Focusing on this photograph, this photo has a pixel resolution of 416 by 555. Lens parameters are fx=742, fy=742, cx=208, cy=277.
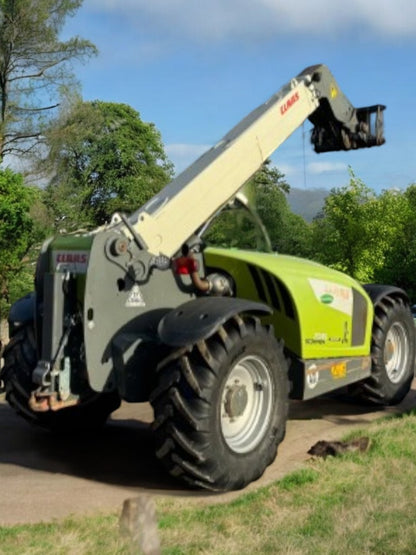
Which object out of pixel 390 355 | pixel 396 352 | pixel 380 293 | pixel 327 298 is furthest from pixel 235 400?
pixel 396 352

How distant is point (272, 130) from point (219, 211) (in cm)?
109

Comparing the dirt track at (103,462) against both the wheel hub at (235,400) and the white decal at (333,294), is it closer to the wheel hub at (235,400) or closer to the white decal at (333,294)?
the wheel hub at (235,400)

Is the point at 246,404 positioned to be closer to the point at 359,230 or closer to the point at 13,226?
the point at 13,226

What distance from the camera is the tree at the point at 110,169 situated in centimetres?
3647

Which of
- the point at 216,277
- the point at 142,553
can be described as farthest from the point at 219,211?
the point at 142,553

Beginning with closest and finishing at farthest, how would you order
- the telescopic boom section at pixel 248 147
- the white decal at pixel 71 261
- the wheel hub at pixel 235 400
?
the white decal at pixel 71 261, the wheel hub at pixel 235 400, the telescopic boom section at pixel 248 147

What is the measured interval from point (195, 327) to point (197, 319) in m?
0.11

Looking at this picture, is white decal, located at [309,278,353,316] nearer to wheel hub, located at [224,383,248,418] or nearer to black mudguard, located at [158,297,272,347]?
black mudguard, located at [158,297,272,347]

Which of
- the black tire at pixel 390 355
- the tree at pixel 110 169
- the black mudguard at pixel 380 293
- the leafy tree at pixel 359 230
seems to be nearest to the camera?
the black tire at pixel 390 355

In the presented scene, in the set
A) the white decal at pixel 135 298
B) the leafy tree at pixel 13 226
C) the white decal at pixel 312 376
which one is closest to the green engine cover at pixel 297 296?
the white decal at pixel 312 376

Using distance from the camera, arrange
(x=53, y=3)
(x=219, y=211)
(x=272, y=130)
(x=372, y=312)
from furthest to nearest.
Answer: (x=53, y=3) → (x=372, y=312) → (x=272, y=130) → (x=219, y=211)

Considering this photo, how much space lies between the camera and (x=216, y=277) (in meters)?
→ 6.72

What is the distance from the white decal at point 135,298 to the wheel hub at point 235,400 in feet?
3.17

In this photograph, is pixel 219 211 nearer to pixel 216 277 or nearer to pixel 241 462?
pixel 216 277
